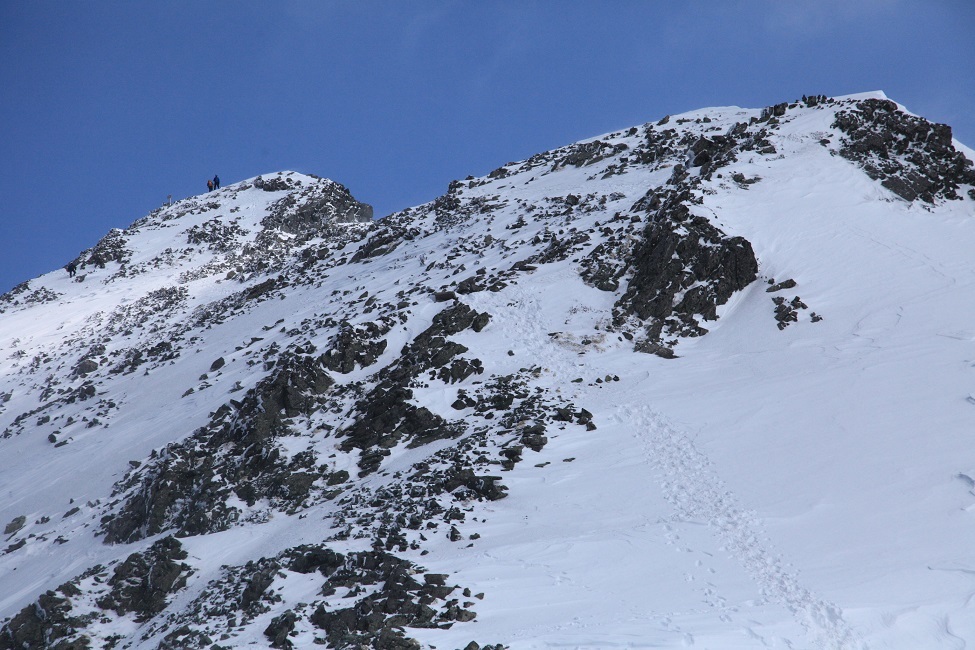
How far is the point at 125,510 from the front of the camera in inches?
840

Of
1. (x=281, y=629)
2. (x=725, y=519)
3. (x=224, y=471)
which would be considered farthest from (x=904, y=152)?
(x=281, y=629)

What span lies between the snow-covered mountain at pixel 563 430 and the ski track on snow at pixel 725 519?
79 mm

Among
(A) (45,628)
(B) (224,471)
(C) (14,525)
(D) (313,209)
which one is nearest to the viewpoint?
(A) (45,628)

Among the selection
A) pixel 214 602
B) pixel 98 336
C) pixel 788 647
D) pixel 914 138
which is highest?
pixel 914 138

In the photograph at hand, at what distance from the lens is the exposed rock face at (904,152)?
3275 cm

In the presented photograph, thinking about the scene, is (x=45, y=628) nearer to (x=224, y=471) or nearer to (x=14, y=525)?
(x=224, y=471)

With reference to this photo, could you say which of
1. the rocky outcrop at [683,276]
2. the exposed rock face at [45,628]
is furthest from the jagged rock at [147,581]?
the rocky outcrop at [683,276]

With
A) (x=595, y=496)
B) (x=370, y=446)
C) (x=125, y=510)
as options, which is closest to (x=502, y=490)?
(x=595, y=496)

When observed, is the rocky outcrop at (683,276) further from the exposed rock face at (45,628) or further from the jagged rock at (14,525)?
the jagged rock at (14,525)

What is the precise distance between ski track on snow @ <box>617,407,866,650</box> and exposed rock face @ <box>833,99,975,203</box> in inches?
851

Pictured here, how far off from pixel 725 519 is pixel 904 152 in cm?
2820

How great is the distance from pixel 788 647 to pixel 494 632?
5119 millimetres

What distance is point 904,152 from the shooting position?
113ft

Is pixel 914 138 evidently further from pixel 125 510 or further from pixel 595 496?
pixel 125 510
